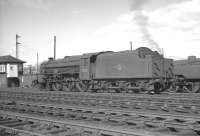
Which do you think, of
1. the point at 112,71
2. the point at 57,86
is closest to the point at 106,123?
the point at 112,71

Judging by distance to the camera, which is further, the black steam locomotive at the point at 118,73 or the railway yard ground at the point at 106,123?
the black steam locomotive at the point at 118,73

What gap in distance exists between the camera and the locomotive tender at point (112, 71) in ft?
65.6

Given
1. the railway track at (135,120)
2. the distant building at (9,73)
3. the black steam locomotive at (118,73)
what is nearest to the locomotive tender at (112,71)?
the black steam locomotive at (118,73)

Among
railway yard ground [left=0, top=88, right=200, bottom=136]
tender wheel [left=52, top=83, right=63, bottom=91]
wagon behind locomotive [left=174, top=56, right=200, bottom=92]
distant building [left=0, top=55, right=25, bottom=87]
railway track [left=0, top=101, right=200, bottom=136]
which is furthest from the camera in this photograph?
distant building [left=0, top=55, right=25, bottom=87]

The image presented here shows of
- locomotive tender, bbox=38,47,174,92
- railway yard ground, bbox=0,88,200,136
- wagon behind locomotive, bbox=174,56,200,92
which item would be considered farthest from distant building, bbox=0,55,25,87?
railway yard ground, bbox=0,88,200,136

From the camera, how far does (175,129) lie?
7.94m

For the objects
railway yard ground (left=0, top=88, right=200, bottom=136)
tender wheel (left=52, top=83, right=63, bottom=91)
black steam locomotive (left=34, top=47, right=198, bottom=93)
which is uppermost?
black steam locomotive (left=34, top=47, right=198, bottom=93)

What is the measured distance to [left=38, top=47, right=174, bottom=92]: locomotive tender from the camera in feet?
65.6

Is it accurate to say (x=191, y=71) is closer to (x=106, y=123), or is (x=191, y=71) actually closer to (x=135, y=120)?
(x=135, y=120)

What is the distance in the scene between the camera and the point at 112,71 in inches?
863

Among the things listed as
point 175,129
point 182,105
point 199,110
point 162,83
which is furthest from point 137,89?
point 175,129

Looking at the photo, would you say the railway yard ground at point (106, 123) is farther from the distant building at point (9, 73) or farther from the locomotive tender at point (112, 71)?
the distant building at point (9, 73)

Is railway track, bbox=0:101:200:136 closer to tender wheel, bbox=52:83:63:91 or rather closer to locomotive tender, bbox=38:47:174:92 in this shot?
locomotive tender, bbox=38:47:174:92

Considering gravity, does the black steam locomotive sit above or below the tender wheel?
above
